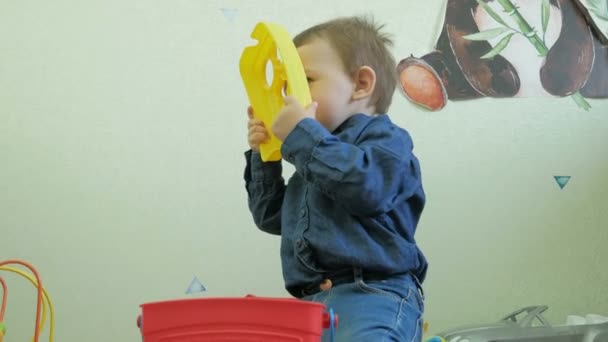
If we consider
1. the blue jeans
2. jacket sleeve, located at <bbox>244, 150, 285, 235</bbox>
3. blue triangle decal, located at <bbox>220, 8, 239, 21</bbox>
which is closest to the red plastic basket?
the blue jeans

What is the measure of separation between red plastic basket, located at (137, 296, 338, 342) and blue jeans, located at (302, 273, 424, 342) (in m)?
0.10

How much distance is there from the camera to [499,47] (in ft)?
4.83

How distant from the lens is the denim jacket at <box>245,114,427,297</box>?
775 mm

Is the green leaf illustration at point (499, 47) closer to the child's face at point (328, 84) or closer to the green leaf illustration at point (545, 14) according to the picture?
the green leaf illustration at point (545, 14)

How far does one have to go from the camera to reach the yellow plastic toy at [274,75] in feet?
2.63

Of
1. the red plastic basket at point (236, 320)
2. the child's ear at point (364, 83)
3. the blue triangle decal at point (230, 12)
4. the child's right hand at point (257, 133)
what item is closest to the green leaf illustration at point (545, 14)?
the blue triangle decal at point (230, 12)

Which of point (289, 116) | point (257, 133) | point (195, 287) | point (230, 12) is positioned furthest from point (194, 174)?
point (289, 116)

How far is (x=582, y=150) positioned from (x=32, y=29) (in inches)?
42.4

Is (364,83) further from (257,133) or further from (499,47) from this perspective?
(499,47)

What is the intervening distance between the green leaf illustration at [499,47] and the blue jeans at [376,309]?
74 centimetres

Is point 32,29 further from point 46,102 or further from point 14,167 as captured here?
point 14,167

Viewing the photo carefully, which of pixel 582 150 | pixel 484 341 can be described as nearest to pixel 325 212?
pixel 484 341

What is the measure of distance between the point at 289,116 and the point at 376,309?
0.23 m

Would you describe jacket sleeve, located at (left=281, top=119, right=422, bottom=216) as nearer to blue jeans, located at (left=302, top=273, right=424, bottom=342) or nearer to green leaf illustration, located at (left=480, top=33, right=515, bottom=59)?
blue jeans, located at (left=302, top=273, right=424, bottom=342)
